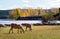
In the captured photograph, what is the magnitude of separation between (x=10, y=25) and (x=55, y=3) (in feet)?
3.42

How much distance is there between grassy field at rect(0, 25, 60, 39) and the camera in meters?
6.07

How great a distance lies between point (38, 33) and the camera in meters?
6.25

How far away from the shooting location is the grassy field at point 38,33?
607 centimetres

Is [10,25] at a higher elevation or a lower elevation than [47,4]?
lower

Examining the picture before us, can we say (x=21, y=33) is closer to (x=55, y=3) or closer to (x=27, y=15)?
(x=27, y=15)

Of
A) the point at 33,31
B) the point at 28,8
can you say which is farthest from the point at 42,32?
the point at 28,8

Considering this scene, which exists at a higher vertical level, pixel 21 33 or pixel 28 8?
pixel 28 8

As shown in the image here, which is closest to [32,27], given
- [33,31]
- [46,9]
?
[33,31]

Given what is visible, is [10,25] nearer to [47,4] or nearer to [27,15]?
[27,15]

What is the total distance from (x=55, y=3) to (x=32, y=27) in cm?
73

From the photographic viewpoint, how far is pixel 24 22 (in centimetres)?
621

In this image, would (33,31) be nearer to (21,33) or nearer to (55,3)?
(21,33)

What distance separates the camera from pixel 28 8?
620 cm

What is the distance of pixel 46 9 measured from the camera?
6.16m
